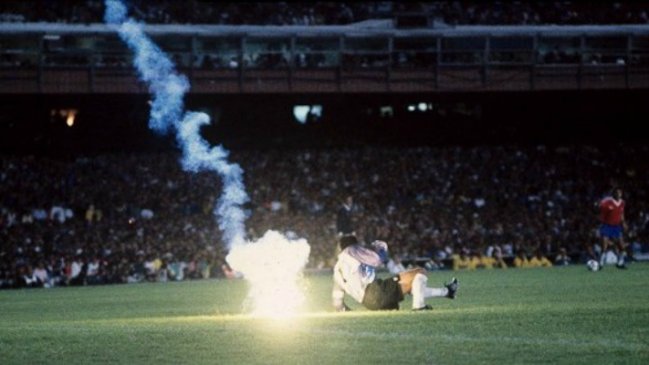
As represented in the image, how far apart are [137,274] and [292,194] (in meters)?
7.93

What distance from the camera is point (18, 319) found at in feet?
68.6

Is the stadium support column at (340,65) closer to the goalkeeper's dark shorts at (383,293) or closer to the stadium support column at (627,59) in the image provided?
the stadium support column at (627,59)

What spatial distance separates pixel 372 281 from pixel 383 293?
0.21 metres

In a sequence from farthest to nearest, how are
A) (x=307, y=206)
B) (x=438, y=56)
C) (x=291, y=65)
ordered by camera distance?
1. (x=438, y=56)
2. (x=291, y=65)
3. (x=307, y=206)

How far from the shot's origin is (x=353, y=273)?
57.9 feet

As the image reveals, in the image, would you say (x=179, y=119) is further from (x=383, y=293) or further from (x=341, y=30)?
(x=383, y=293)

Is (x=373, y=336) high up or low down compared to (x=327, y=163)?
up

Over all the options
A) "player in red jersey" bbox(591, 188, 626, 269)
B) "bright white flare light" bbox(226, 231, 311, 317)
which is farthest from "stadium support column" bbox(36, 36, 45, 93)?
"bright white flare light" bbox(226, 231, 311, 317)

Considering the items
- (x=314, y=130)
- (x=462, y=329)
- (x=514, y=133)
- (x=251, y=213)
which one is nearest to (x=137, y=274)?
(x=251, y=213)

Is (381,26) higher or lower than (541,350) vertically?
higher

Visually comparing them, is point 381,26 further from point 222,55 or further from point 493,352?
point 493,352

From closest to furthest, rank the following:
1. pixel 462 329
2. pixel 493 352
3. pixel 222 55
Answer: pixel 493 352, pixel 462 329, pixel 222 55

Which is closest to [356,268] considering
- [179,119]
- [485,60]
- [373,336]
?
[373,336]

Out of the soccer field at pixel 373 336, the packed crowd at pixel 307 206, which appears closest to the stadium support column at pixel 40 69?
the packed crowd at pixel 307 206
